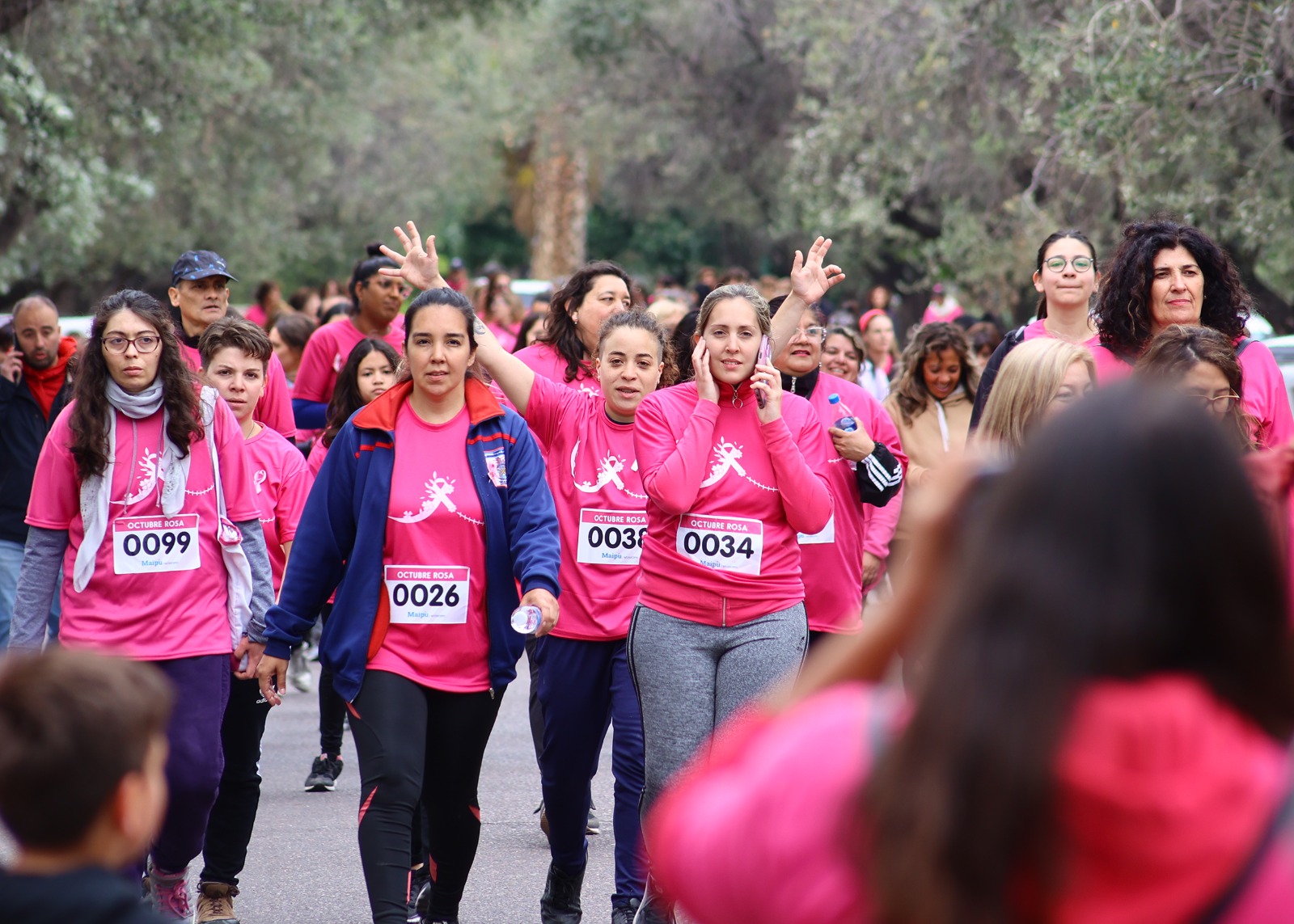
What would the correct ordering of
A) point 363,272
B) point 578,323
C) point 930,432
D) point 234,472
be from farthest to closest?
1. point 363,272
2. point 930,432
3. point 578,323
4. point 234,472

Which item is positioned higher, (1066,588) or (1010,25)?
(1010,25)

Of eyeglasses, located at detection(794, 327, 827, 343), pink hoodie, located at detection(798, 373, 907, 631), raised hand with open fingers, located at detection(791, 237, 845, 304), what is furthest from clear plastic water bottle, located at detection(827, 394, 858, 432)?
raised hand with open fingers, located at detection(791, 237, 845, 304)

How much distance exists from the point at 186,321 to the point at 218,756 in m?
3.13

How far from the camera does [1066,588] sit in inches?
57.5

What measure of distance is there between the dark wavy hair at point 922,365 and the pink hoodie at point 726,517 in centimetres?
327

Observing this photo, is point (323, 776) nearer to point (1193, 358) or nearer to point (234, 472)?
point (234, 472)

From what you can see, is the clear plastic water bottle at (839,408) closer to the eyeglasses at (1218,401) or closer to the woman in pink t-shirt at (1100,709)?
the eyeglasses at (1218,401)

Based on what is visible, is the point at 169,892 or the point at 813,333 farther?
the point at 813,333

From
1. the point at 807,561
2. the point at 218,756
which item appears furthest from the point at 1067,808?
the point at 807,561

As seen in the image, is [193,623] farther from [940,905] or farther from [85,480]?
[940,905]

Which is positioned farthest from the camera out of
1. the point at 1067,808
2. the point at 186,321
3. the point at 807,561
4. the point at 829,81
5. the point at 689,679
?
the point at 829,81

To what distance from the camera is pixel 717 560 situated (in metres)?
5.06

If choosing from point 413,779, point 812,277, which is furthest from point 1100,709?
point 812,277

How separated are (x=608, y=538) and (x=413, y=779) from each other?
134 cm
